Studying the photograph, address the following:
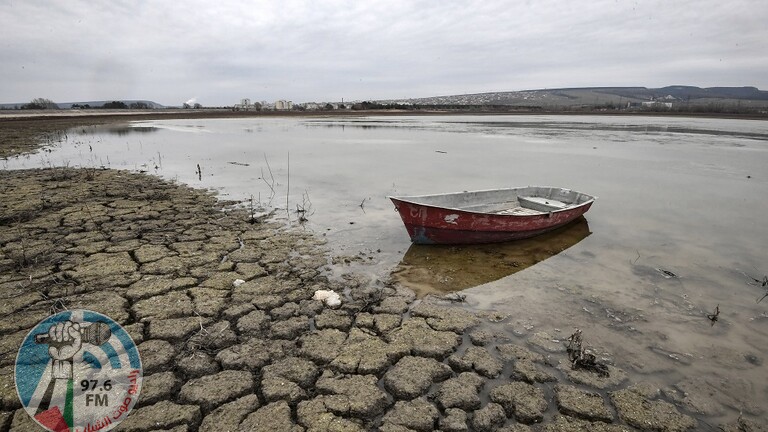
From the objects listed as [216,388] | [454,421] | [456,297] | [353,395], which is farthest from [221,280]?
[454,421]

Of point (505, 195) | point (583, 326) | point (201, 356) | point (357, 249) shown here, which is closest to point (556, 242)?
point (505, 195)

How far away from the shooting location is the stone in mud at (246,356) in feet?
12.3

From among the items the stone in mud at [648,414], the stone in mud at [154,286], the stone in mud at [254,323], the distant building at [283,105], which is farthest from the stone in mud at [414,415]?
the distant building at [283,105]

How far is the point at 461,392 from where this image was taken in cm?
351

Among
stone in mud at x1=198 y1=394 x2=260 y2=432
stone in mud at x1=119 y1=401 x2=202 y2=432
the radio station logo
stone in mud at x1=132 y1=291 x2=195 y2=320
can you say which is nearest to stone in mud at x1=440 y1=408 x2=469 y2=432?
stone in mud at x1=198 y1=394 x2=260 y2=432

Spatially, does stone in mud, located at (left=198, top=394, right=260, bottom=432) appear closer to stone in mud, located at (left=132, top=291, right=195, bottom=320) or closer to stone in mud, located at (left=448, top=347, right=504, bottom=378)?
stone in mud, located at (left=132, top=291, right=195, bottom=320)

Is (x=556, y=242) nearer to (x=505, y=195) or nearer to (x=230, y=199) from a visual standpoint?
(x=505, y=195)

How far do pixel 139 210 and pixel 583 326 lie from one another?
915 cm

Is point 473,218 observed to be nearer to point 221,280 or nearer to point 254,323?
point 254,323

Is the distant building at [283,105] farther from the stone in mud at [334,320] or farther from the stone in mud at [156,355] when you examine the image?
the stone in mud at [156,355]

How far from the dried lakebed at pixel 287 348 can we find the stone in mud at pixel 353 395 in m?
0.01

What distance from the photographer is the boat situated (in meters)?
6.84

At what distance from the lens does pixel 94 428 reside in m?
3.00

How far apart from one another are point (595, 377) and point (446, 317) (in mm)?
1713
